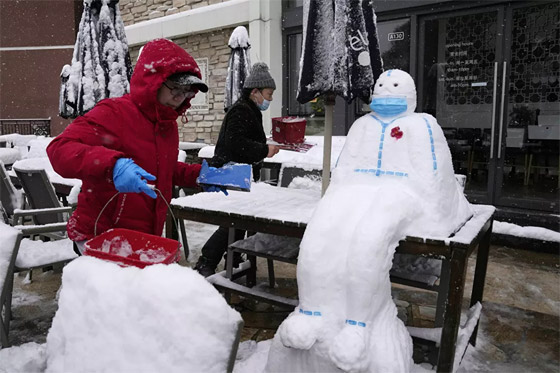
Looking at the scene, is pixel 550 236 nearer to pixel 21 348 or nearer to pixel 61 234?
pixel 61 234

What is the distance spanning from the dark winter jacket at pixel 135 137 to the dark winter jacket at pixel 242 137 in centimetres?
168

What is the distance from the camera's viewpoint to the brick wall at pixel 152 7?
9.92m

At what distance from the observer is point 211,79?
9.66 m

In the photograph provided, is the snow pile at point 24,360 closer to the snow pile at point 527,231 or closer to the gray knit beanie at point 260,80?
the gray knit beanie at point 260,80

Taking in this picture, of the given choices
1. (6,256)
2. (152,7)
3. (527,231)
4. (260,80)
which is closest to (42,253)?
(6,256)

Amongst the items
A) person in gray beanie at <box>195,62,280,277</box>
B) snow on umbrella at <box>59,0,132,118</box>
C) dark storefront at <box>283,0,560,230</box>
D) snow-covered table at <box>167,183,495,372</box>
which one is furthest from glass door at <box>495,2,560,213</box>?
snow on umbrella at <box>59,0,132,118</box>

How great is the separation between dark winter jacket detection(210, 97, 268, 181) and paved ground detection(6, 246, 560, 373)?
1269 mm

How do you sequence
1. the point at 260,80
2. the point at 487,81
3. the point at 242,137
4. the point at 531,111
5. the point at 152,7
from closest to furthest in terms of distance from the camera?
the point at 242,137
the point at 260,80
the point at 531,111
the point at 487,81
the point at 152,7

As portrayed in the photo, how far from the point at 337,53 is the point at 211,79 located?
270 inches

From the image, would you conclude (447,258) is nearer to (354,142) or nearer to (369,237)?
(369,237)

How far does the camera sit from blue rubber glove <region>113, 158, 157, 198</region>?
184cm

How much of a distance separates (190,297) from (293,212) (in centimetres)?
172

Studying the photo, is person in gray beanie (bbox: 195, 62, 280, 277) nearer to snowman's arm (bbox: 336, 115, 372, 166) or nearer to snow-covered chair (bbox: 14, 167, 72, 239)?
snowman's arm (bbox: 336, 115, 372, 166)

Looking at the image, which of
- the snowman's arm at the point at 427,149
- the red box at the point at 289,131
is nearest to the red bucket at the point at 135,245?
the snowman's arm at the point at 427,149
